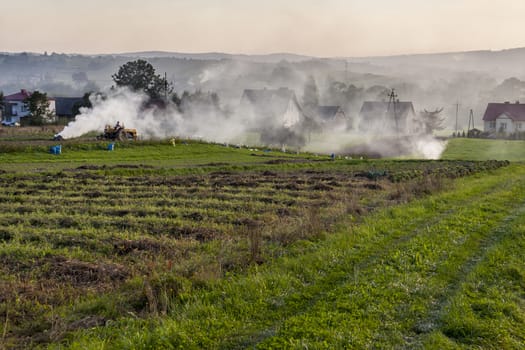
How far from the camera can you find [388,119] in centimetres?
10525

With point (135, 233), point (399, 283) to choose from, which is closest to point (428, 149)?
point (135, 233)

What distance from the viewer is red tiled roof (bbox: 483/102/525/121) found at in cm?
10162

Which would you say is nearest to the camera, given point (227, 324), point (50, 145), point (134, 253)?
point (227, 324)

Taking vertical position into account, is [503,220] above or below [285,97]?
below

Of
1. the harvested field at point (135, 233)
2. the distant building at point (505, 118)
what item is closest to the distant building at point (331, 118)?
the distant building at point (505, 118)

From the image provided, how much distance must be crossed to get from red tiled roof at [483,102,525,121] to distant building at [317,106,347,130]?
Answer: 28331 mm

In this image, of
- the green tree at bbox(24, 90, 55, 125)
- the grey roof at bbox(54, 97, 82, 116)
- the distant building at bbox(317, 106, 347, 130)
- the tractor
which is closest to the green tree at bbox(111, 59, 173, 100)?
the grey roof at bbox(54, 97, 82, 116)

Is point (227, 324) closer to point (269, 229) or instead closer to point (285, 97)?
point (269, 229)

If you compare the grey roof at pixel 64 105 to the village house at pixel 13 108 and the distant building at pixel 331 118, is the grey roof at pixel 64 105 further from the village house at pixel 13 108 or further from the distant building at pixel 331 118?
the distant building at pixel 331 118

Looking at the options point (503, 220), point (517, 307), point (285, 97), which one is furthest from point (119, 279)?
point (285, 97)

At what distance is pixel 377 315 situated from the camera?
28.7 feet

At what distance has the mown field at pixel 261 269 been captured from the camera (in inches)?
325

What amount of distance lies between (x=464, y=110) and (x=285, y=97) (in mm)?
87034

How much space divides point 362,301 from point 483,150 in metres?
65.2
